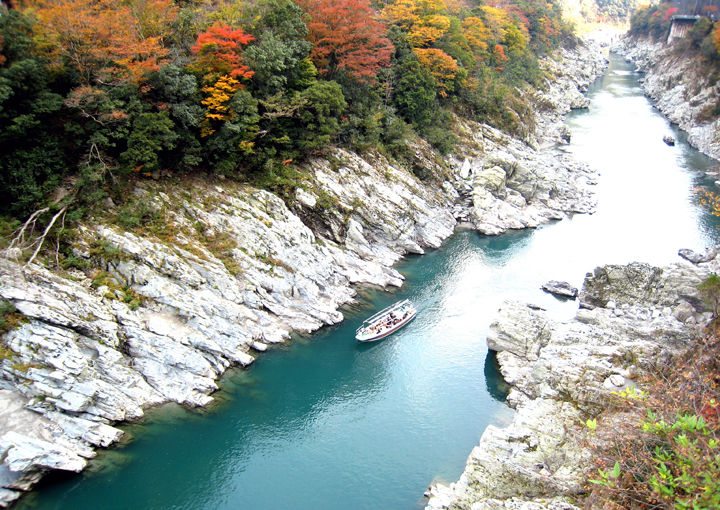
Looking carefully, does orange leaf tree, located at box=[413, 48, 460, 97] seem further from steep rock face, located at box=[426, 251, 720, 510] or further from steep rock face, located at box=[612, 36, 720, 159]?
steep rock face, located at box=[612, 36, 720, 159]

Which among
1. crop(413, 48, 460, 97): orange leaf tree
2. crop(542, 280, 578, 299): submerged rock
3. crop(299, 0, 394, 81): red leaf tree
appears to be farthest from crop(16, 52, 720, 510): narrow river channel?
crop(413, 48, 460, 97): orange leaf tree

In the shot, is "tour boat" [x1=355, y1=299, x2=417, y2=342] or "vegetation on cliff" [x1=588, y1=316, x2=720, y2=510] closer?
"vegetation on cliff" [x1=588, y1=316, x2=720, y2=510]

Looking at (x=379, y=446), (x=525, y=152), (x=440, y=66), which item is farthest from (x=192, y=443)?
(x=525, y=152)

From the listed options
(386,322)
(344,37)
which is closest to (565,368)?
(386,322)

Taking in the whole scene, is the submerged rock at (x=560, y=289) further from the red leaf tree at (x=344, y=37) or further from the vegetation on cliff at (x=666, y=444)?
the red leaf tree at (x=344, y=37)

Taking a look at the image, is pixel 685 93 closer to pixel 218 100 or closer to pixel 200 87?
pixel 218 100

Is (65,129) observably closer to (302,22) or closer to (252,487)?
(302,22)

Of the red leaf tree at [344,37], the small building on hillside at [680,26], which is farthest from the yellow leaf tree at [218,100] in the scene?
the small building on hillside at [680,26]
